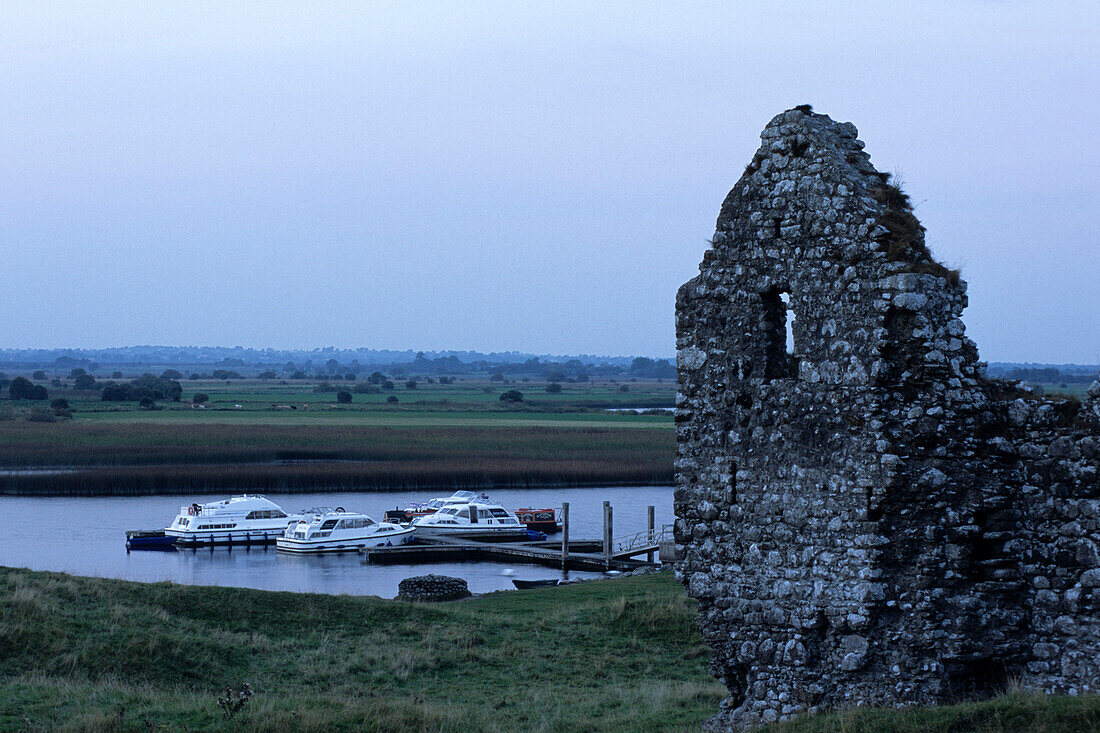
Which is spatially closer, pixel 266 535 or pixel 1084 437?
pixel 1084 437

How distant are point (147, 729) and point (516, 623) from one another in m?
10.1

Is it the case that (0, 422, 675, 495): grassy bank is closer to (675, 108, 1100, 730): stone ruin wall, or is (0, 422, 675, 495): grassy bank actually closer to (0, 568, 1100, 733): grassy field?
(0, 568, 1100, 733): grassy field

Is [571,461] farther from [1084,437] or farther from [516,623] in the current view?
[1084,437]

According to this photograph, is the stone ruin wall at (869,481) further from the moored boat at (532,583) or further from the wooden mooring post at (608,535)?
the wooden mooring post at (608,535)

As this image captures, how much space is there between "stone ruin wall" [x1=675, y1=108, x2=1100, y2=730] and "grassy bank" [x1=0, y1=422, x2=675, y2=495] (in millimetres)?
54321

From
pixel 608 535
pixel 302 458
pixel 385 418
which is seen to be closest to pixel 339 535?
pixel 608 535

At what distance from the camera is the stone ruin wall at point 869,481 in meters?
8.25

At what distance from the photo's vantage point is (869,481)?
8414 mm

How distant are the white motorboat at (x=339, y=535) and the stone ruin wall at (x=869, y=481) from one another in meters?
38.3

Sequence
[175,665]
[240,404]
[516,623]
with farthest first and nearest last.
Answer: [240,404], [516,623], [175,665]

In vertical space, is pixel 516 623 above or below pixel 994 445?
below

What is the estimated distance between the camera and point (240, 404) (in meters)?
116

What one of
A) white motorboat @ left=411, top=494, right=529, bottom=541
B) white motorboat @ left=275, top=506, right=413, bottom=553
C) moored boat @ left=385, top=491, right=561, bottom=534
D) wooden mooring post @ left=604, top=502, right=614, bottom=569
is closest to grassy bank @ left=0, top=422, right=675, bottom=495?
moored boat @ left=385, top=491, right=561, bottom=534

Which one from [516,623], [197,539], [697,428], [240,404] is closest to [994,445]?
[697,428]
